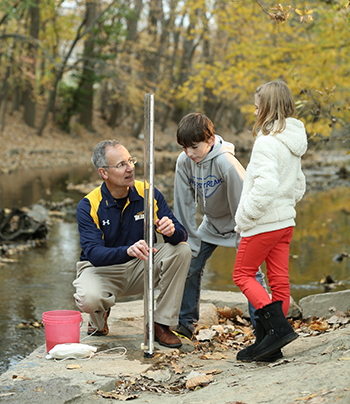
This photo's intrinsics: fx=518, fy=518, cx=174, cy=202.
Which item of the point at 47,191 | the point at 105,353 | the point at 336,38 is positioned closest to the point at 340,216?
the point at 336,38

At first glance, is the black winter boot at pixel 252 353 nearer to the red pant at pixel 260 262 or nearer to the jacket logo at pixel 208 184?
the red pant at pixel 260 262

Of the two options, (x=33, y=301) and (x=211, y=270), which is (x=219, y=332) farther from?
(x=211, y=270)

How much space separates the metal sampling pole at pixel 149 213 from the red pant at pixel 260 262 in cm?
63

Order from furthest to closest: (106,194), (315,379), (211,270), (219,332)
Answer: (211,270) < (219,332) < (106,194) < (315,379)

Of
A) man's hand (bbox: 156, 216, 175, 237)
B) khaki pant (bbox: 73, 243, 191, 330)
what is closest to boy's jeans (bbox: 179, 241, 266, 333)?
khaki pant (bbox: 73, 243, 191, 330)

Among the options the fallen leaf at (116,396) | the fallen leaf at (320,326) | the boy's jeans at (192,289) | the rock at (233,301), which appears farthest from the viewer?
the rock at (233,301)

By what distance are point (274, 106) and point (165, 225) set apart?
1.19 metres

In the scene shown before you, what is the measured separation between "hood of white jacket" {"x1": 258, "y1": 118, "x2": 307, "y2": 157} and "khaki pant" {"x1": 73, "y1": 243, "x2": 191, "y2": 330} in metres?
1.19

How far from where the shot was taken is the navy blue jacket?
4098 mm

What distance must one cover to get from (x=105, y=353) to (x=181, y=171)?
1.62 metres

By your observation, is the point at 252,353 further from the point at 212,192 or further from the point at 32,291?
the point at 32,291

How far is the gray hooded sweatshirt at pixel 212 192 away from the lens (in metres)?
4.24

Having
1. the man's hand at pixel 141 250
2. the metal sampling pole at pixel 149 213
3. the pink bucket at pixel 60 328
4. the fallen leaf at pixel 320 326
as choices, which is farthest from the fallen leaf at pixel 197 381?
the fallen leaf at pixel 320 326

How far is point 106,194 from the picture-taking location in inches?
170
